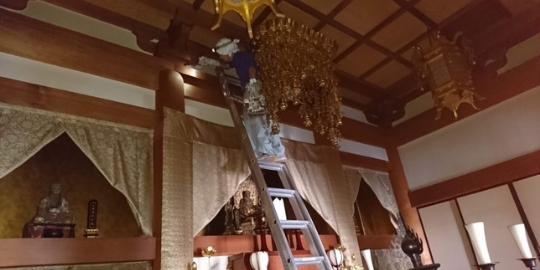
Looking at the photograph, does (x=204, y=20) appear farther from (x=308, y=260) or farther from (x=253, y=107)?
(x=308, y=260)

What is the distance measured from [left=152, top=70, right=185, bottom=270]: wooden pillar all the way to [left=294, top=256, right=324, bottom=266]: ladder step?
0.87 m

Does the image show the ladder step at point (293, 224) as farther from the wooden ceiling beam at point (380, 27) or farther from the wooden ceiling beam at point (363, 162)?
the wooden ceiling beam at point (380, 27)

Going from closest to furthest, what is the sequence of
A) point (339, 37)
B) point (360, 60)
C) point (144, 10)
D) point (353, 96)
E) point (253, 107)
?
point (253, 107), point (144, 10), point (339, 37), point (360, 60), point (353, 96)

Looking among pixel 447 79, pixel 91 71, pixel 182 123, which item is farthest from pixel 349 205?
pixel 91 71

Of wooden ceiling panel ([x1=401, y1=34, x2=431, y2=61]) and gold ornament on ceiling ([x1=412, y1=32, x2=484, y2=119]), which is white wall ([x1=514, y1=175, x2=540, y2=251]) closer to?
gold ornament on ceiling ([x1=412, y1=32, x2=484, y2=119])

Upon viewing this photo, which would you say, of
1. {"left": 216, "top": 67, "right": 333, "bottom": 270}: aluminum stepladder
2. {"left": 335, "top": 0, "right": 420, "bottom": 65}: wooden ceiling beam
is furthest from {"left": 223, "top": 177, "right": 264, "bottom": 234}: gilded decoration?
{"left": 335, "top": 0, "right": 420, "bottom": 65}: wooden ceiling beam

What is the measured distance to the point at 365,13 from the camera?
11.3ft

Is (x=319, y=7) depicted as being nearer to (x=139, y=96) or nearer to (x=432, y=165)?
(x=139, y=96)

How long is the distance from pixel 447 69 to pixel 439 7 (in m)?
0.58

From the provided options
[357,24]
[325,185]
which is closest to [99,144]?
[325,185]

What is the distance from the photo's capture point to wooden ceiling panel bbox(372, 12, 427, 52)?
3.63 metres

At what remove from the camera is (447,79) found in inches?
141

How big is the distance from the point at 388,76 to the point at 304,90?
6.29 feet

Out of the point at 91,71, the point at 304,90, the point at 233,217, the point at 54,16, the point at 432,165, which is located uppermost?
the point at 54,16
